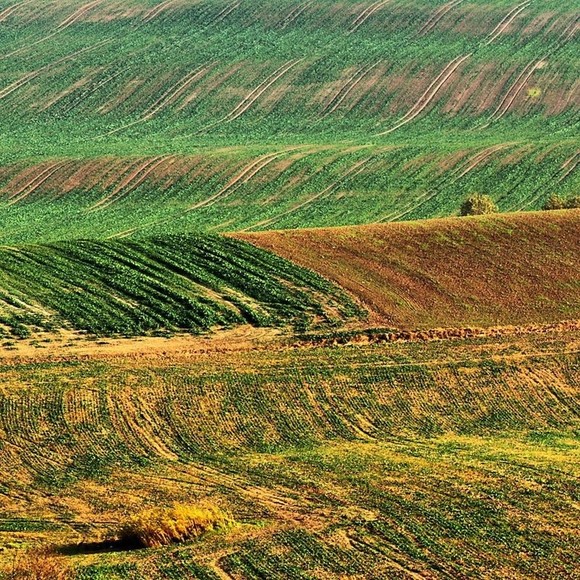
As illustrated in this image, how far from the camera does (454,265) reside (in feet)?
196

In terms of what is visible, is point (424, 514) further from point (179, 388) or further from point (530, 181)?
point (530, 181)

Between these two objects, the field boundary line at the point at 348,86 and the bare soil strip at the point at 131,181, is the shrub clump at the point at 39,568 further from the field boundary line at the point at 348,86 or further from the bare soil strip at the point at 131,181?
the field boundary line at the point at 348,86

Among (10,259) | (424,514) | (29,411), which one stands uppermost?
(10,259)

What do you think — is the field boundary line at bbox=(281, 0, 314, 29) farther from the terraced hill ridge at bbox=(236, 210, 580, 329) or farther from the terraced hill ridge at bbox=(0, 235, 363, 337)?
the terraced hill ridge at bbox=(0, 235, 363, 337)

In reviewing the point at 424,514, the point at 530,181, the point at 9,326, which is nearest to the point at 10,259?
the point at 9,326

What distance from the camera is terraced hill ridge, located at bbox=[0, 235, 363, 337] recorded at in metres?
52.1

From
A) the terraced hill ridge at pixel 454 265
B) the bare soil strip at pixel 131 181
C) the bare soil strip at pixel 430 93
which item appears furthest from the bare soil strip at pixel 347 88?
the terraced hill ridge at pixel 454 265

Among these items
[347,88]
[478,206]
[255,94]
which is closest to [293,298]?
[478,206]

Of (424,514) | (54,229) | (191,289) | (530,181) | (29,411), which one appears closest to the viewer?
(424,514)

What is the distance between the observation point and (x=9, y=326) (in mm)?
50844

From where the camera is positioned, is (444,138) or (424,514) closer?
(424,514)

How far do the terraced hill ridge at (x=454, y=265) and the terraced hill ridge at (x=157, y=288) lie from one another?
1.90 metres

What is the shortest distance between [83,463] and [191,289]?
1824 centimetres

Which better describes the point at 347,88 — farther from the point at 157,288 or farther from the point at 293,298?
the point at 157,288
